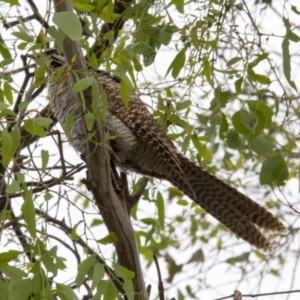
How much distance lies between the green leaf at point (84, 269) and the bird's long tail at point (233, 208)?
4.82 feet

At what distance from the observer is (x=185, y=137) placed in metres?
3.25

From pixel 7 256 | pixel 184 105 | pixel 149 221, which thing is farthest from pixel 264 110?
pixel 7 256

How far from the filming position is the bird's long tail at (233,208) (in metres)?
3.73

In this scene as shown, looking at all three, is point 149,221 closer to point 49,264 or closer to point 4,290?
point 49,264

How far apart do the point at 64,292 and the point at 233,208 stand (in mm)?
1835

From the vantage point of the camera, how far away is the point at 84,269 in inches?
88.9

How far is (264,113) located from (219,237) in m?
2.89

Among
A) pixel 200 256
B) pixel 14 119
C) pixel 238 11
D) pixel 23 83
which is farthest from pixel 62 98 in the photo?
pixel 200 256

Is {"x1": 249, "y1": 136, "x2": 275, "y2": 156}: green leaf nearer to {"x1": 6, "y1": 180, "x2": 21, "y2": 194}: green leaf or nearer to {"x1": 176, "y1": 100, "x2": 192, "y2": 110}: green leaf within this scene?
{"x1": 176, "y1": 100, "x2": 192, "y2": 110}: green leaf

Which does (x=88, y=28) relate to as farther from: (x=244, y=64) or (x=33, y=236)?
(x=33, y=236)

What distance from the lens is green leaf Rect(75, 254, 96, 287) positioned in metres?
2.25

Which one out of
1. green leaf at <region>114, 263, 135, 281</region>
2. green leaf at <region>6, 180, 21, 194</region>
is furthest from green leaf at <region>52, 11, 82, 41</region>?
green leaf at <region>114, 263, 135, 281</region>

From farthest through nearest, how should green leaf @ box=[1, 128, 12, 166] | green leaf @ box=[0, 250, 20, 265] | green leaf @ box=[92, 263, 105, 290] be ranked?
1. green leaf @ box=[92, 263, 105, 290]
2. green leaf @ box=[0, 250, 20, 265]
3. green leaf @ box=[1, 128, 12, 166]

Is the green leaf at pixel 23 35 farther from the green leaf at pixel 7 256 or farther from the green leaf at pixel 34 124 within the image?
the green leaf at pixel 7 256
